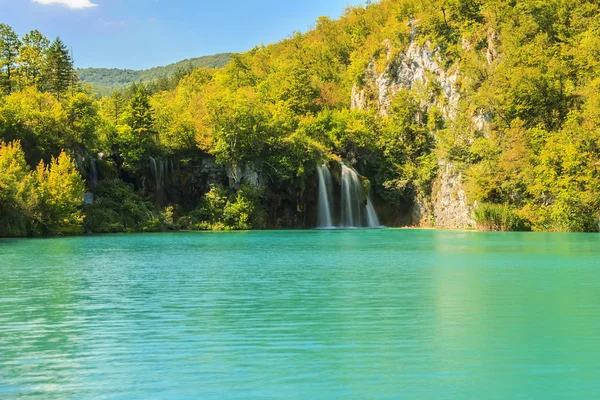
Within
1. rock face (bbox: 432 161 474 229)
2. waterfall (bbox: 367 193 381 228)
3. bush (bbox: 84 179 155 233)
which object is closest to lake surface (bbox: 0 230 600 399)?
bush (bbox: 84 179 155 233)

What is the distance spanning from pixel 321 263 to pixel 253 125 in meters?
37.0

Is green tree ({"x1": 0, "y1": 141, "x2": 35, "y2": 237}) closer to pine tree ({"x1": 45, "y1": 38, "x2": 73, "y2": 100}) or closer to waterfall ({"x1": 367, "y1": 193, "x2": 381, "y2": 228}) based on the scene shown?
pine tree ({"x1": 45, "y1": 38, "x2": 73, "y2": 100})

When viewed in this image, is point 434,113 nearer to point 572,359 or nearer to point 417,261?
point 417,261

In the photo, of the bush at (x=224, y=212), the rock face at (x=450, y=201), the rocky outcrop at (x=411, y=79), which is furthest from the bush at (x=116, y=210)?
the rocky outcrop at (x=411, y=79)

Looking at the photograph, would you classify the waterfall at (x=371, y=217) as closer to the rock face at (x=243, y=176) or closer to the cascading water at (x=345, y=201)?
the cascading water at (x=345, y=201)

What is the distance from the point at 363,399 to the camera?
25.2 ft

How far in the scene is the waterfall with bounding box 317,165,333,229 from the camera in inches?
2405

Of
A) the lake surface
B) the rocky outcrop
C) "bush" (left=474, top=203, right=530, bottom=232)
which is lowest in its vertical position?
the lake surface

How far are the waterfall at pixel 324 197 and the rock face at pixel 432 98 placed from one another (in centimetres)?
1003

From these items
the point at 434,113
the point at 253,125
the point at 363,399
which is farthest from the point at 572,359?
the point at 434,113

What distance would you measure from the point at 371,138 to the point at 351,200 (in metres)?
9.30

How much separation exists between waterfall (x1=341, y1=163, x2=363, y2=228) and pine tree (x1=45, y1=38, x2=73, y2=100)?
30721 mm

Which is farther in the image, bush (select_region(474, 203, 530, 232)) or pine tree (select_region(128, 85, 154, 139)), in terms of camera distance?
pine tree (select_region(128, 85, 154, 139))

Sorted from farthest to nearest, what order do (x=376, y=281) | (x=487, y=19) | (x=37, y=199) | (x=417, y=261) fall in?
(x=487, y=19), (x=37, y=199), (x=417, y=261), (x=376, y=281)
